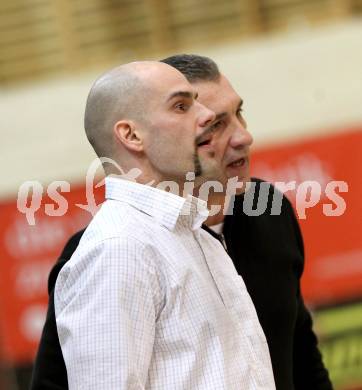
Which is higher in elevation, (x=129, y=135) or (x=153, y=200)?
(x=129, y=135)

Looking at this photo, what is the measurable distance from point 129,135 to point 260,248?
1.94ft

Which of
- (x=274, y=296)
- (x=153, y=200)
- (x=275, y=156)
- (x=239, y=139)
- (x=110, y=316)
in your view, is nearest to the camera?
(x=110, y=316)

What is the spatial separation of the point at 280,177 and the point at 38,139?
130cm

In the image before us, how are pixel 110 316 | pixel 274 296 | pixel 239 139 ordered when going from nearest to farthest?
pixel 110 316, pixel 274 296, pixel 239 139

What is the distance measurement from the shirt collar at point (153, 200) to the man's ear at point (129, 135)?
70mm

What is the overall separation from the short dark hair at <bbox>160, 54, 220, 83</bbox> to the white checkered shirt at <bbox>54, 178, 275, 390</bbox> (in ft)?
2.07

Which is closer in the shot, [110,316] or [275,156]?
[110,316]

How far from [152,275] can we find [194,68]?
0.86 m

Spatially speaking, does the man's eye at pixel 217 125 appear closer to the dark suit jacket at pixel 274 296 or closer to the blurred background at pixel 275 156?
the dark suit jacket at pixel 274 296

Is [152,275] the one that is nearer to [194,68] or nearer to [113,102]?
[113,102]

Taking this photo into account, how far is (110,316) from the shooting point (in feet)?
4.70

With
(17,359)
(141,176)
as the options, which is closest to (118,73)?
(141,176)

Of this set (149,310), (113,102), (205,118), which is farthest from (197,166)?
(149,310)

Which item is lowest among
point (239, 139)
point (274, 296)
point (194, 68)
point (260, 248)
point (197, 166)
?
point (274, 296)
